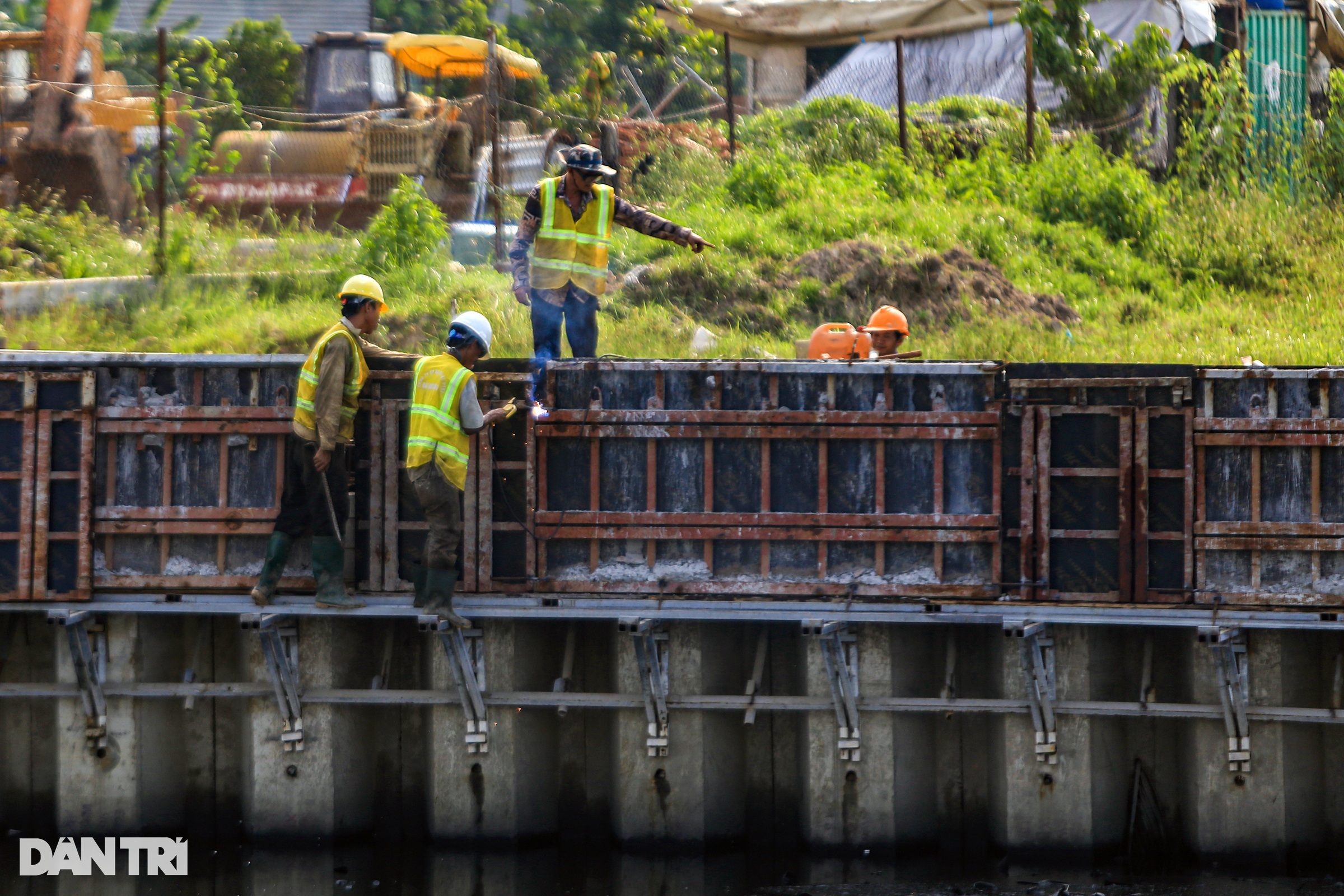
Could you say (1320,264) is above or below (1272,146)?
below

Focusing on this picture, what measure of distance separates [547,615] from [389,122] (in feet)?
33.6

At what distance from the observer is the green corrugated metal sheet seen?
1631 centimetres

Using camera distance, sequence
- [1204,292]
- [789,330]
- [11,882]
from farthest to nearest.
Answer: [1204,292], [789,330], [11,882]

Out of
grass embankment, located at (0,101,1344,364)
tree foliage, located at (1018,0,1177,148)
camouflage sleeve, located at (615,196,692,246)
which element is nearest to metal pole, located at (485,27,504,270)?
grass embankment, located at (0,101,1344,364)

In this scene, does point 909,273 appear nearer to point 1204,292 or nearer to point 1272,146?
point 1204,292

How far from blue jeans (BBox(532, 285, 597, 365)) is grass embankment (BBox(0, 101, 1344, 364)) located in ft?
8.07

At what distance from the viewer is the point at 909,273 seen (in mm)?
12344

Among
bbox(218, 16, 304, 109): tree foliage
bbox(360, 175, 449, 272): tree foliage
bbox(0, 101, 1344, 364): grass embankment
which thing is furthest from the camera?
bbox(218, 16, 304, 109): tree foliage

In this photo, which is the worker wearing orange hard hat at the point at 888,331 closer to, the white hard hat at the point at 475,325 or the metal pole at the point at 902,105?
the white hard hat at the point at 475,325

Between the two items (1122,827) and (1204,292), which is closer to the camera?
(1122,827)

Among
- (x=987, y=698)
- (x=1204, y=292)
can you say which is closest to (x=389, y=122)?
(x=1204, y=292)

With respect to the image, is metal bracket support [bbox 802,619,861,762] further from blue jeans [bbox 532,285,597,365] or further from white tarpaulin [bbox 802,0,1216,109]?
white tarpaulin [bbox 802,0,1216,109]

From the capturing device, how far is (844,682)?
7230mm

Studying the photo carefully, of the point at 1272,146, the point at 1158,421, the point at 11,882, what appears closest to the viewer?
the point at 1158,421
